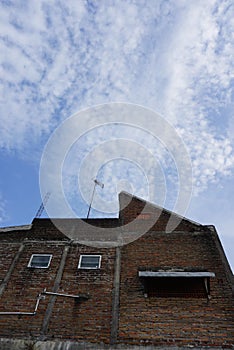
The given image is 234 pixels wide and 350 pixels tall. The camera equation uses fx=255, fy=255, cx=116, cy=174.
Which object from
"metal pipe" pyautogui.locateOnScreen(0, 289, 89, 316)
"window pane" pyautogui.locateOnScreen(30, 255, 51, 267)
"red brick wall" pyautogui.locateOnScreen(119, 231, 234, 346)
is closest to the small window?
"window pane" pyautogui.locateOnScreen(30, 255, 51, 267)

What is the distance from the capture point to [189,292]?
704 centimetres

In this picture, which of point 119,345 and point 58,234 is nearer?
point 119,345

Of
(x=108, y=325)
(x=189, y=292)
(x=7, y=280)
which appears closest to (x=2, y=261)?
(x=7, y=280)

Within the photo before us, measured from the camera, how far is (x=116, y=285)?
741 cm

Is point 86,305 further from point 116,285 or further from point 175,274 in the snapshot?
point 175,274

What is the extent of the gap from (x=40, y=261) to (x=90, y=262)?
5.44 feet

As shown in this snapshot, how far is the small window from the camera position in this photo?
8.20m

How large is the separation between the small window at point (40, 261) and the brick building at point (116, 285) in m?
0.04

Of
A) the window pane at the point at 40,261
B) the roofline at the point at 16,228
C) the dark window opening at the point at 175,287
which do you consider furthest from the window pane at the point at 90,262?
the roofline at the point at 16,228

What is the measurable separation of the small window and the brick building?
4 cm

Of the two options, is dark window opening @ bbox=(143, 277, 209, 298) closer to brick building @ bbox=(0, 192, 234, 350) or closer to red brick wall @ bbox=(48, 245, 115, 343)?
brick building @ bbox=(0, 192, 234, 350)

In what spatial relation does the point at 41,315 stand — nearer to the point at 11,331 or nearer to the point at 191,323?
the point at 11,331

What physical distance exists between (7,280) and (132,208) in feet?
16.1

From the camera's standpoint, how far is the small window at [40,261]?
8.20 metres
